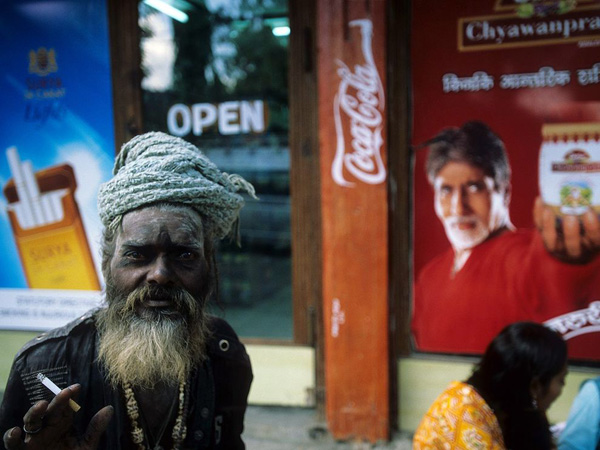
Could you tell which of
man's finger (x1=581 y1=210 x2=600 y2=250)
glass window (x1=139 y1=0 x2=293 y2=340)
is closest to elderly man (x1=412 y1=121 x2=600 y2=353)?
man's finger (x1=581 y1=210 x2=600 y2=250)

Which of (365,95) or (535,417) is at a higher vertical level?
(365,95)

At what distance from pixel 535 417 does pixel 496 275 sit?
1788mm

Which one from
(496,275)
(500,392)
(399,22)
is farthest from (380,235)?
(500,392)

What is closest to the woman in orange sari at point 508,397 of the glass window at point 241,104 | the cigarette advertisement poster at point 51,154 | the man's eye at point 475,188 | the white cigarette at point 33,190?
the man's eye at point 475,188

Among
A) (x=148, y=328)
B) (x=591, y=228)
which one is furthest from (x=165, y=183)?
(x=591, y=228)

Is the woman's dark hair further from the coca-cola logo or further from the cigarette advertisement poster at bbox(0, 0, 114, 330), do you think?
the cigarette advertisement poster at bbox(0, 0, 114, 330)

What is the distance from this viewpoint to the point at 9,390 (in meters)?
1.70

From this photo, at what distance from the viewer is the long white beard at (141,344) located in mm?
1802

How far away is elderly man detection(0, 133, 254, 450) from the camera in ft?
5.83

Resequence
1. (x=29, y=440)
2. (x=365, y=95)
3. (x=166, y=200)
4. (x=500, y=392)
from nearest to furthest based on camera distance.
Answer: (x=29, y=440) → (x=166, y=200) → (x=500, y=392) → (x=365, y=95)

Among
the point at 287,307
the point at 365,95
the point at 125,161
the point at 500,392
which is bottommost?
the point at 287,307

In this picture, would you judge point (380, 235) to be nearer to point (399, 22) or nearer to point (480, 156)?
point (480, 156)

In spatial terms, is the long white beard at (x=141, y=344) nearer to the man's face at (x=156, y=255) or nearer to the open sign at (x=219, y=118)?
the man's face at (x=156, y=255)

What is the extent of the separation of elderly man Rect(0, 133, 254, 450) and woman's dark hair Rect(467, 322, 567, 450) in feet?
3.44
